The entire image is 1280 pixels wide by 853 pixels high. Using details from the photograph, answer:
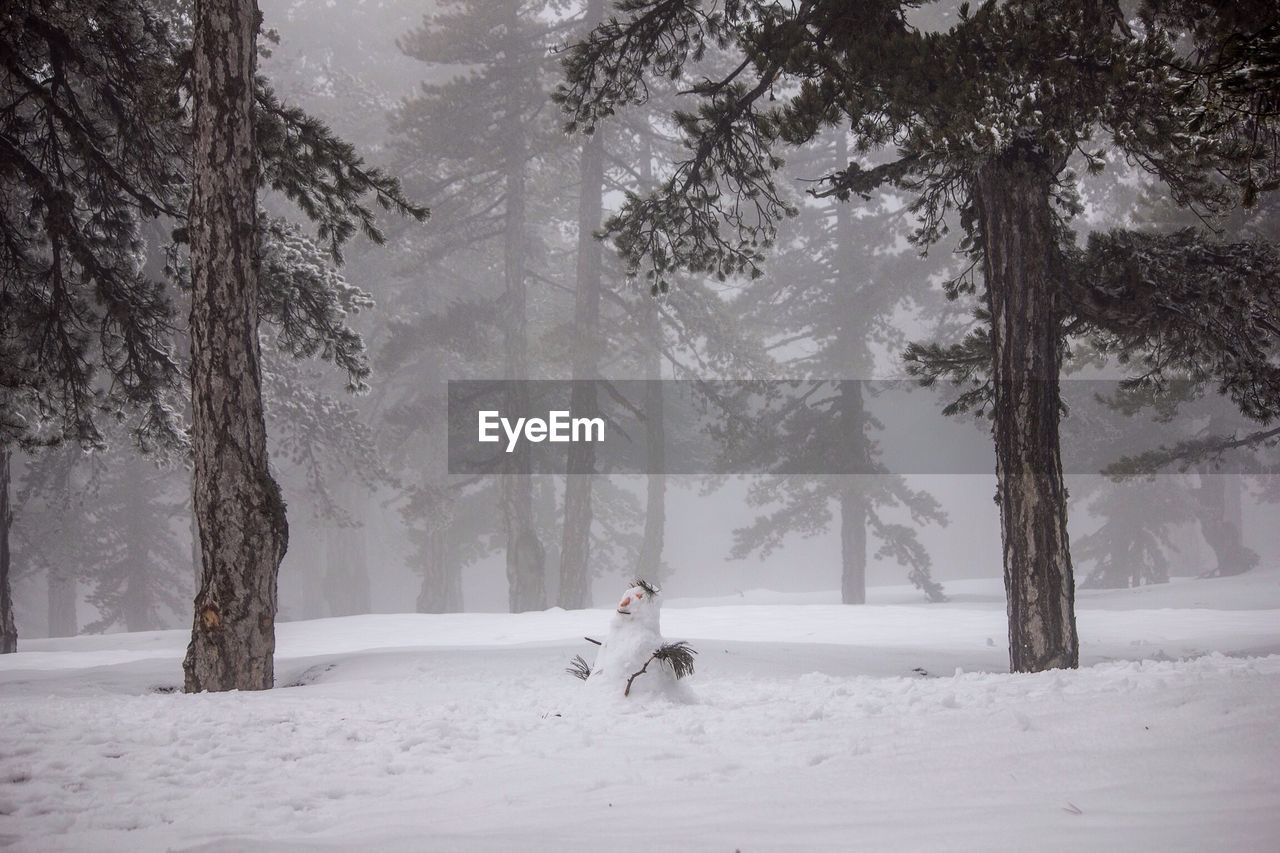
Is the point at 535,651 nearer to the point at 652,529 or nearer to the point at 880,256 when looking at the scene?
the point at 652,529

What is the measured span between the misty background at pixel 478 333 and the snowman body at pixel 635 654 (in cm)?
1089

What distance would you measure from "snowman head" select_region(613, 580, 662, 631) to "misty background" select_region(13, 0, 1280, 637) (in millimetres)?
10822

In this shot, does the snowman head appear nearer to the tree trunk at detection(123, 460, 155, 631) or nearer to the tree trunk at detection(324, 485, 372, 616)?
the tree trunk at detection(324, 485, 372, 616)

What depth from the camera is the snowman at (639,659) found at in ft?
19.7

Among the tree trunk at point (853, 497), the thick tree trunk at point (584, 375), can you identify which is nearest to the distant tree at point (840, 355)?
the tree trunk at point (853, 497)

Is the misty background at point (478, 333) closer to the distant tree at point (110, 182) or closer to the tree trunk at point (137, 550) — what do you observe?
the tree trunk at point (137, 550)

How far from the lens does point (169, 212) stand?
8.57 metres

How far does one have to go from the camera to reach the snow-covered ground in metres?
3.12

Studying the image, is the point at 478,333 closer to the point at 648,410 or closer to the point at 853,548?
the point at 648,410

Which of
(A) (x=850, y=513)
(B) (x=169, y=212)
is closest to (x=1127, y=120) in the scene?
(B) (x=169, y=212)

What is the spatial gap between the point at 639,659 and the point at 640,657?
1 centimetres

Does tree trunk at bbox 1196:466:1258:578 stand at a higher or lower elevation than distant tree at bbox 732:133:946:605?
lower

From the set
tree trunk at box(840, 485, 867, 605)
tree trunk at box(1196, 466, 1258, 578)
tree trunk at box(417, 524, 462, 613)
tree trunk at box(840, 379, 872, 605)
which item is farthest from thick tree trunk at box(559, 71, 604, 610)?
tree trunk at box(1196, 466, 1258, 578)

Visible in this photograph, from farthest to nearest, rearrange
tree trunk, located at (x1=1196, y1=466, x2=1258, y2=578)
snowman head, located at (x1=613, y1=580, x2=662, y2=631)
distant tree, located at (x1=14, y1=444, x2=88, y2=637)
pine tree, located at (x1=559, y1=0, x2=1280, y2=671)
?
tree trunk, located at (x1=1196, y1=466, x2=1258, y2=578), distant tree, located at (x1=14, y1=444, x2=88, y2=637), snowman head, located at (x1=613, y1=580, x2=662, y2=631), pine tree, located at (x1=559, y1=0, x2=1280, y2=671)
